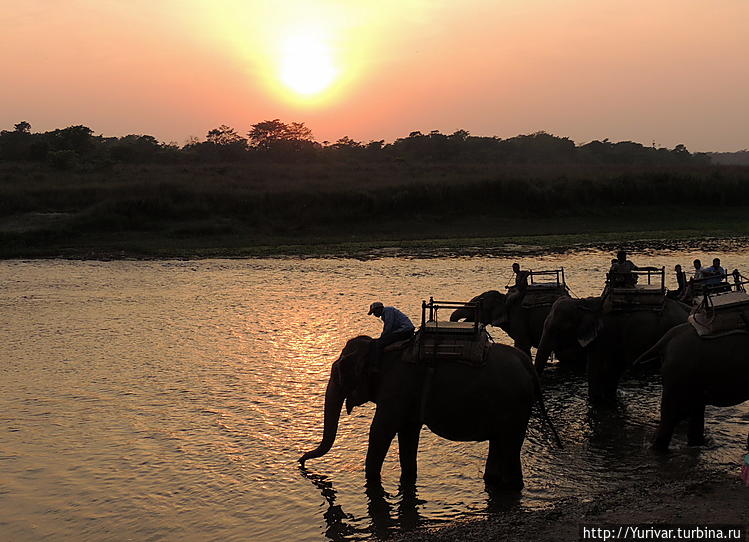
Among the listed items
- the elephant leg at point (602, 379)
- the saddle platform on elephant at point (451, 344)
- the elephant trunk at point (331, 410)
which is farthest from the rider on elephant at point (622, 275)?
the elephant trunk at point (331, 410)

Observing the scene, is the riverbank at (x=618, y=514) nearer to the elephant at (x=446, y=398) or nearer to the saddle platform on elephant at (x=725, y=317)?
the elephant at (x=446, y=398)

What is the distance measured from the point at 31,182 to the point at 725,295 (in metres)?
57.2

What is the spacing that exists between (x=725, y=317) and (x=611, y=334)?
3339 mm

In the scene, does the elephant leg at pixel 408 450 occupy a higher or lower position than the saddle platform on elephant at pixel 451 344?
lower

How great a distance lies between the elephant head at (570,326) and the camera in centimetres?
1442

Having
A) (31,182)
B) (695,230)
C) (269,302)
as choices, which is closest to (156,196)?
(31,182)

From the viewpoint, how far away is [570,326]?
14641 mm

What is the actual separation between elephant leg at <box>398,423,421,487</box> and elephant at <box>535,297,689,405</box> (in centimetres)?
470

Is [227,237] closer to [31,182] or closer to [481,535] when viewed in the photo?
[31,182]

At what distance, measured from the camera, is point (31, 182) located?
60062mm

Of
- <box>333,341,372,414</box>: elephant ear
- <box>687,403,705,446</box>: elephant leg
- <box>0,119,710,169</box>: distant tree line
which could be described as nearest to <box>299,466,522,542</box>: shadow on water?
<box>333,341,372,414</box>: elephant ear

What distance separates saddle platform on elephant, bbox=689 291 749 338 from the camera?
36.5ft

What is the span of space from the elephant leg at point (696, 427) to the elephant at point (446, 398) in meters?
2.68

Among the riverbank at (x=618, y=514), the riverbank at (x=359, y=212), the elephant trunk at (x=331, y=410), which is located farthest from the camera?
the riverbank at (x=359, y=212)
